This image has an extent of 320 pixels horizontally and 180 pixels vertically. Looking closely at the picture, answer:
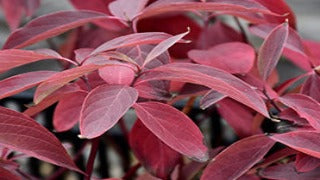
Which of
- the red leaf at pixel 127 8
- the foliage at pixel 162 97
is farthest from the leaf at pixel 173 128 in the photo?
the red leaf at pixel 127 8

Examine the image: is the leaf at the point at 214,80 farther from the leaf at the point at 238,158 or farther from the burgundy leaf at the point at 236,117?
the burgundy leaf at the point at 236,117

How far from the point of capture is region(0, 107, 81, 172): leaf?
0.39m

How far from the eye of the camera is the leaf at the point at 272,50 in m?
0.46

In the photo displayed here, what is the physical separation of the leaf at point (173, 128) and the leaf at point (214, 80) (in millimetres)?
22

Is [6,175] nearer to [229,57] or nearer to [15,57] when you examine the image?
[15,57]

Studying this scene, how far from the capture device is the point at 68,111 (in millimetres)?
530

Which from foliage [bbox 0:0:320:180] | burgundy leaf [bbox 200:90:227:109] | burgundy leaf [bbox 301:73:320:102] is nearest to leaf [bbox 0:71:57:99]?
foliage [bbox 0:0:320:180]

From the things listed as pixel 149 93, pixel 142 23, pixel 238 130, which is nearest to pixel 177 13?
pixel 142 23

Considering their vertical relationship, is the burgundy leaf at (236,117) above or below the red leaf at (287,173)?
below

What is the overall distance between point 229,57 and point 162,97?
12 centimetres

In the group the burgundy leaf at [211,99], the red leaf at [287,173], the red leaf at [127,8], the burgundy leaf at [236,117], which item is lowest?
the burgundy leaf at [236,117]

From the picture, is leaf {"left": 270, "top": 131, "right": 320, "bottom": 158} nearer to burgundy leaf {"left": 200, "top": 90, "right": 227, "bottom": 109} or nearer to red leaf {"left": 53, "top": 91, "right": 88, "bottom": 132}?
burgundy leaf {"left": 200, "top": 90, "right": 227, "bottom": 109}

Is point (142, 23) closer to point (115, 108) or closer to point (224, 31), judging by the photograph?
point (224, 31)

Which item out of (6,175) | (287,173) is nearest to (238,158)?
(287,173)
